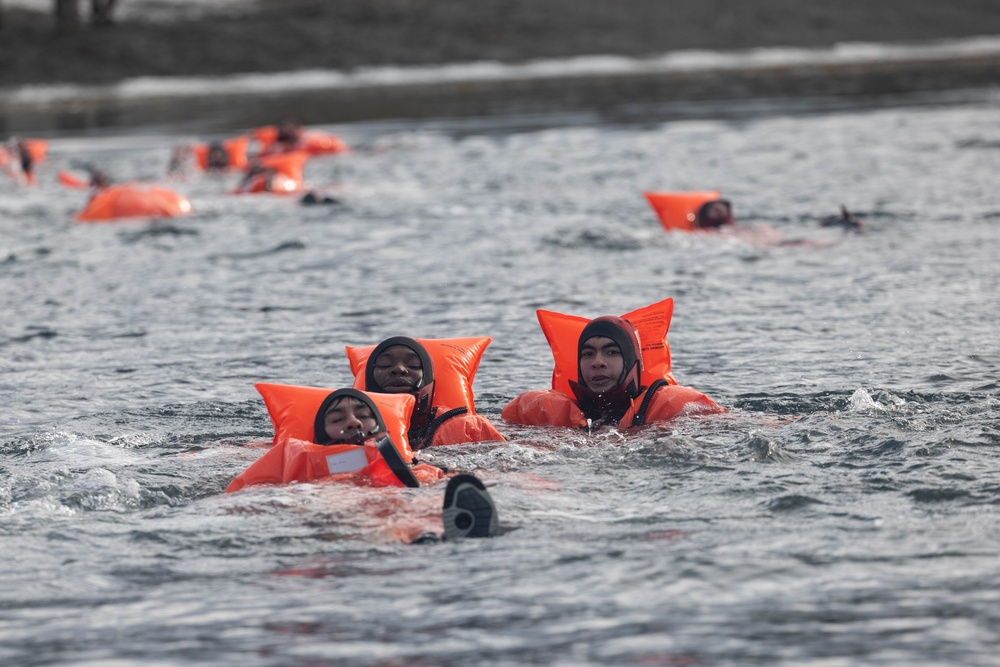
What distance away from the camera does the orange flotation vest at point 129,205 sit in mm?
18172

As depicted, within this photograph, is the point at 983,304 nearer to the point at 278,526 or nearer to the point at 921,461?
the point at 921,461

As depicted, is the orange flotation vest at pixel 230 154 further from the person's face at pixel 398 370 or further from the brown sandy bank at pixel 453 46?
the person's face at pixel 398 370

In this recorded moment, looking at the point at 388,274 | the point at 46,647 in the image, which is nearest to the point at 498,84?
the point at 388,274

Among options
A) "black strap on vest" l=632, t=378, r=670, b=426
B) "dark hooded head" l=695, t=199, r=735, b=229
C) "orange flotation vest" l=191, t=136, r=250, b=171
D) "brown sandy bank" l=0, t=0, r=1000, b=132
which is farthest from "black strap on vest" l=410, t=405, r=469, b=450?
"brown sandy bank" l=0, t=0, r=1000, b=132

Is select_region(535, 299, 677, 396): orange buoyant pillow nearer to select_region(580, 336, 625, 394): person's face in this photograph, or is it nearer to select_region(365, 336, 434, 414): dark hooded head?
select_region(580, 336, 625, 394): person's face

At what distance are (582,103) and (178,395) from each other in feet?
77.6

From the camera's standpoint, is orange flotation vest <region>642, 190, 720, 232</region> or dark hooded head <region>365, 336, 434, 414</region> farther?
orange flotation vest <region>642, 190, 720, 232</region>

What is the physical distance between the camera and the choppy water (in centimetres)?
566

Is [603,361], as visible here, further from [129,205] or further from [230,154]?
[230,154]

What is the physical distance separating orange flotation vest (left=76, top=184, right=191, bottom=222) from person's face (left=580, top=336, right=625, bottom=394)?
434 inches

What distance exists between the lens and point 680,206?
15.5 meters

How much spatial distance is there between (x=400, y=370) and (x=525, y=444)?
2.79ft

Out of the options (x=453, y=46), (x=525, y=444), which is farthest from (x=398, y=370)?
(x=453, y=46)

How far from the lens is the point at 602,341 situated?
27.9ft
